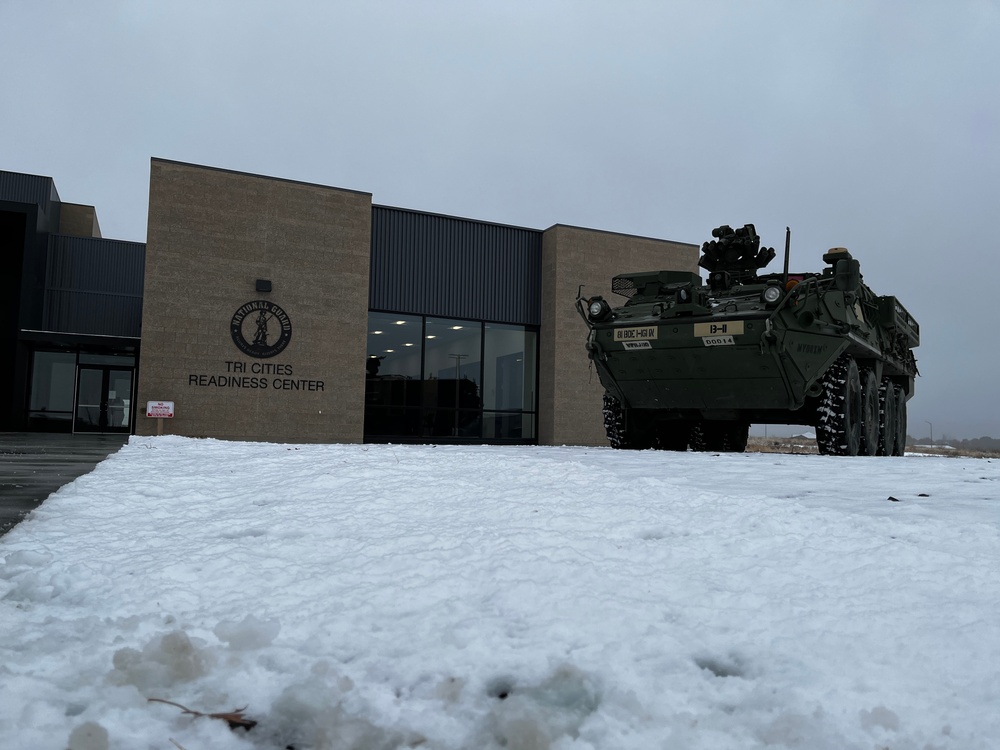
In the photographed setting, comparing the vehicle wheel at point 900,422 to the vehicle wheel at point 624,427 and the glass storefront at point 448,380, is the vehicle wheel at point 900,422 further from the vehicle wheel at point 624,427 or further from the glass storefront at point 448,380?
the glass storefront at point 448,380

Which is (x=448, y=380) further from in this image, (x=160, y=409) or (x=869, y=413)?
(x=869, y=413)

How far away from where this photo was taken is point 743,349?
352 inches

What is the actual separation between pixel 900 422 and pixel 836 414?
5465mm

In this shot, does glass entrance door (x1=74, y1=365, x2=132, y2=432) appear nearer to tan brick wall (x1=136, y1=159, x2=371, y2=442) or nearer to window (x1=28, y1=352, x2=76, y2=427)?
window (x1=28, y1=352, x2=76, y2=427)

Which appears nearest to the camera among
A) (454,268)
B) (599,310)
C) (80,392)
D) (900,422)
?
(599,310)

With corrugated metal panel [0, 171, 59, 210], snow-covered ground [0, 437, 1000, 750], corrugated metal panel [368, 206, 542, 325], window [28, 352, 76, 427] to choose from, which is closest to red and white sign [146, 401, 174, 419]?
corrugated metal panel [368, 206, 542, 325]

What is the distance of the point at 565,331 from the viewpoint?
19.1 meters

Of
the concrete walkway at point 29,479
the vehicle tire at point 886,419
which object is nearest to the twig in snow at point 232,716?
the concrete walkway at point 29,479

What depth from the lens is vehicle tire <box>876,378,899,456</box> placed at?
1204cm

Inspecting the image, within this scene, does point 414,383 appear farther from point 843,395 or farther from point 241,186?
point 843,395

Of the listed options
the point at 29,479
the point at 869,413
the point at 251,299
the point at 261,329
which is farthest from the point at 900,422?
the point at 29,479

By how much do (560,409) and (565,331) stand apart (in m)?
2.00

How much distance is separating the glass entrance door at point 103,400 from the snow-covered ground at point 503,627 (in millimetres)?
19066

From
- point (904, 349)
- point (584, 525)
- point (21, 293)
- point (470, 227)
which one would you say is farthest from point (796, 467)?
point (21, 293)
